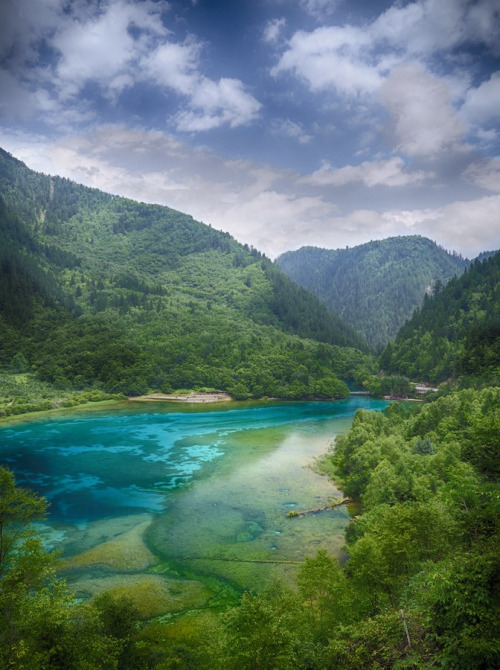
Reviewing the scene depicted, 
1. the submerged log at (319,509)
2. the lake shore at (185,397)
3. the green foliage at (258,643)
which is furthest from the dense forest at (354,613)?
the lake shore at (185,397)

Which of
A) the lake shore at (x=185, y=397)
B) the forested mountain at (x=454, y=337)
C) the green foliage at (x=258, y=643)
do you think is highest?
the forested mountain at (x=454, y=337)

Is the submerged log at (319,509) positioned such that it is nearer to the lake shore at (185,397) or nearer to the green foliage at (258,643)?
the green foliage at (258,643)

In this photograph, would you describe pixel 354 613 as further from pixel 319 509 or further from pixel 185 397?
pixel 185 397

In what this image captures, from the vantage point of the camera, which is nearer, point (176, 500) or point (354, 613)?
point (354, 613)

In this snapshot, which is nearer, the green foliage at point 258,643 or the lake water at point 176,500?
the green foliage at point 258,643

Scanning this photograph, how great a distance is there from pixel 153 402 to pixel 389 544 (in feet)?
441

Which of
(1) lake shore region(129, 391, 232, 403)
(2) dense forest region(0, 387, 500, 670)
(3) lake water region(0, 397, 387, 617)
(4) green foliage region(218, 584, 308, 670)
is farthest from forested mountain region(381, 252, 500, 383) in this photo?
(4) green foliage region(218, 584, 308, 670)

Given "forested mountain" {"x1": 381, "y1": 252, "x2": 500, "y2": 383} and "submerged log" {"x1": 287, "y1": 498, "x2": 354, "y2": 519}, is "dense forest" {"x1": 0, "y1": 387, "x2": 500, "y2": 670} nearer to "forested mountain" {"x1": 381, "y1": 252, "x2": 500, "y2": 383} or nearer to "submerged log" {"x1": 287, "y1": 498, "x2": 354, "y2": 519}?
"submerged log" {"x1": 287, "y1": 498, "x2": 354, "y2": 519}

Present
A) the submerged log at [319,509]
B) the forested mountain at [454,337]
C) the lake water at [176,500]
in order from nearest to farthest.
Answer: the lake water at [176,500], the submerged log at [319,509], the forested mountain at [454,337]

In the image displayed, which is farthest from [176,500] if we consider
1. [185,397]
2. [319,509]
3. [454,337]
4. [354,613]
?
[454,337]

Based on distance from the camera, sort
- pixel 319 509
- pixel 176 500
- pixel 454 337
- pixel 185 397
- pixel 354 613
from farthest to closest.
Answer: pixel 454 337 → pixel 185 397 → pixel 176 500 → pixel 319 509 → pixel 354 613

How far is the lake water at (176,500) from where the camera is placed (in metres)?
41.6

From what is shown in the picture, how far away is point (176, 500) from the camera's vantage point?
63.8 meters

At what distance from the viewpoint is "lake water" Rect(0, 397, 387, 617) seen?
4162 cm
